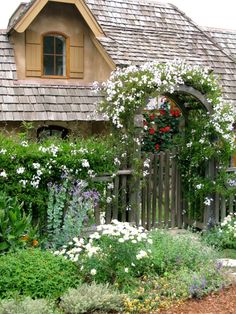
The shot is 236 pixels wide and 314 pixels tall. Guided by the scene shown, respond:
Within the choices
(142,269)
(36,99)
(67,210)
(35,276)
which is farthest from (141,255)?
(36,99)

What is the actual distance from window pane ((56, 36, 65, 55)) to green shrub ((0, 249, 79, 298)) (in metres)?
9.18

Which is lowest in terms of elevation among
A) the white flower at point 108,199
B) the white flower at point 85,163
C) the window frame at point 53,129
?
the white flower at point 108,199

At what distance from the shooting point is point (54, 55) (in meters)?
14.5

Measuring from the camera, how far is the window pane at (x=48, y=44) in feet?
47.0

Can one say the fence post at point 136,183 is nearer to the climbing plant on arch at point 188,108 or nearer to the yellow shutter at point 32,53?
the climbing plant on arch at point 188,108

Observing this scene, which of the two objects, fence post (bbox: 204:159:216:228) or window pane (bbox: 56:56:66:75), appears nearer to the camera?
fence post (bbox: 204:159:216:228)

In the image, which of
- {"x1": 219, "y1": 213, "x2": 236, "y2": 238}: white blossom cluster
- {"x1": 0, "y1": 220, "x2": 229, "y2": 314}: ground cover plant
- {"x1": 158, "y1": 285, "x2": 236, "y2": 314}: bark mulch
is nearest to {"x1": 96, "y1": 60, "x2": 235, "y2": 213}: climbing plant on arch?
{"x1": 219, "y1": 213, "x2": 236, "y2": 238}: white blossom cluster

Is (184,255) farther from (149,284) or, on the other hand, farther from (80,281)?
(80,281)

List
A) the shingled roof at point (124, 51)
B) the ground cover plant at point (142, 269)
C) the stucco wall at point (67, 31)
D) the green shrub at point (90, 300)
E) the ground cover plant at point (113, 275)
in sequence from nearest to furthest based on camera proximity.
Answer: the green shrub at point (90, 300), the ground cover plant at point (113, 275), the ground cover plant at point (142, 269), the shingled roof at point (124, 51), the stucco wall at point (67, 31)

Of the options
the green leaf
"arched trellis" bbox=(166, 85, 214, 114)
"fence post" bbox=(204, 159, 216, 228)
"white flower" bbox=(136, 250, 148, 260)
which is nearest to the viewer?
"white flower" bbox=(136, 250, 148, 260)

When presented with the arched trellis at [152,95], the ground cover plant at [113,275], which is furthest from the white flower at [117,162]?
the ground cover plant at [113,275]

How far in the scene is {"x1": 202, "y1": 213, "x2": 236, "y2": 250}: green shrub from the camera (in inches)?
330

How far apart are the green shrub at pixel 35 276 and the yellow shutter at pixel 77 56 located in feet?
29.4

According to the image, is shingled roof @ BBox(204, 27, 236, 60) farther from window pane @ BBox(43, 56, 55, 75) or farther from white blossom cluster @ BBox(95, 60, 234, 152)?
white blossom cluster @ BBox(95, 60, 234, 152)
